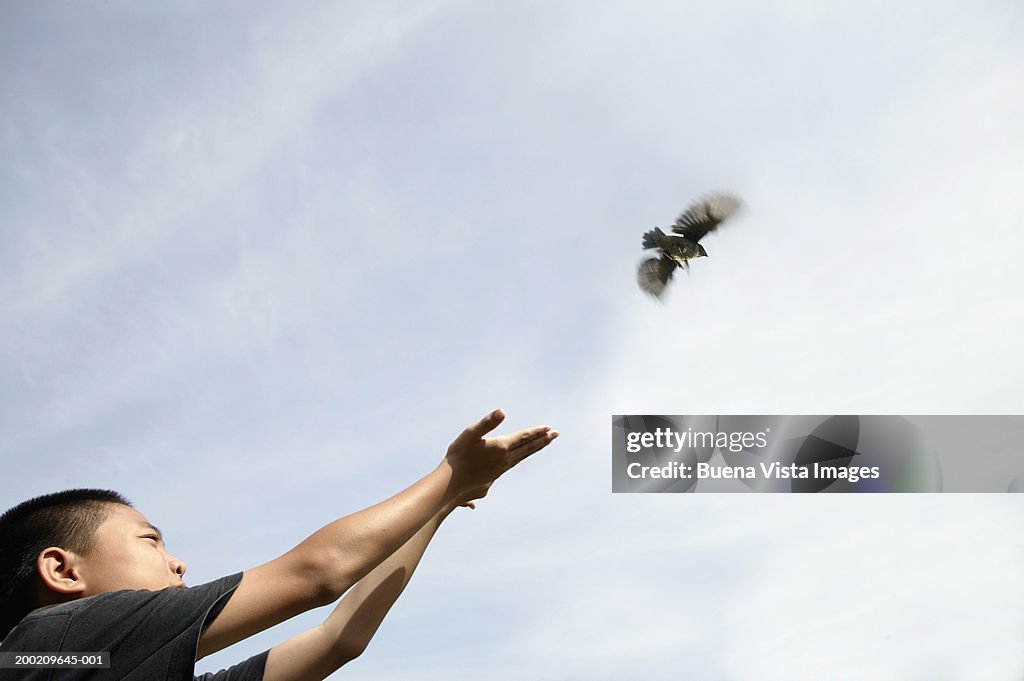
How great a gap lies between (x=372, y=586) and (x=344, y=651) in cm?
42

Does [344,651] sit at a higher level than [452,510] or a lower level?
lower

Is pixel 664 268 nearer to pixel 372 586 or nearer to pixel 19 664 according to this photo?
pixel 372 586

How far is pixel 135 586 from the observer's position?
398 cm

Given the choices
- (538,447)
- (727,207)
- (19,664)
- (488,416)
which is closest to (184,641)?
(19,664)

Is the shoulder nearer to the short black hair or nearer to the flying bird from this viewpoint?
the short black hair

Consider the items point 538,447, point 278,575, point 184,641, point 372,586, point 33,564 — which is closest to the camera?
point 184,641

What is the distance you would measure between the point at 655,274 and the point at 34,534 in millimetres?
12097

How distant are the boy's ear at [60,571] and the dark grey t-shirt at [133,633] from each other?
377mm

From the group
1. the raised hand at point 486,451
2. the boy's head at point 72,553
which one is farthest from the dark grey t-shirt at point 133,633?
the raised hand at point 486,451

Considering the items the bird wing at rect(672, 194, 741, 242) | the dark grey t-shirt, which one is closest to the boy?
the dark grey t-shirt

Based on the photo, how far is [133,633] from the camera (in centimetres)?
332

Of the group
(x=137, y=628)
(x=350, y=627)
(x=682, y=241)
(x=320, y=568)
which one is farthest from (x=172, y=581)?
(x=682, y=241)

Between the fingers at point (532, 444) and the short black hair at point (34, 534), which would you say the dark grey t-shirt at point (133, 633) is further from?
the fingers at point (532, 444)

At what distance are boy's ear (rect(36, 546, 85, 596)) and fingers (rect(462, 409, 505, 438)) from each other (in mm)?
1913
